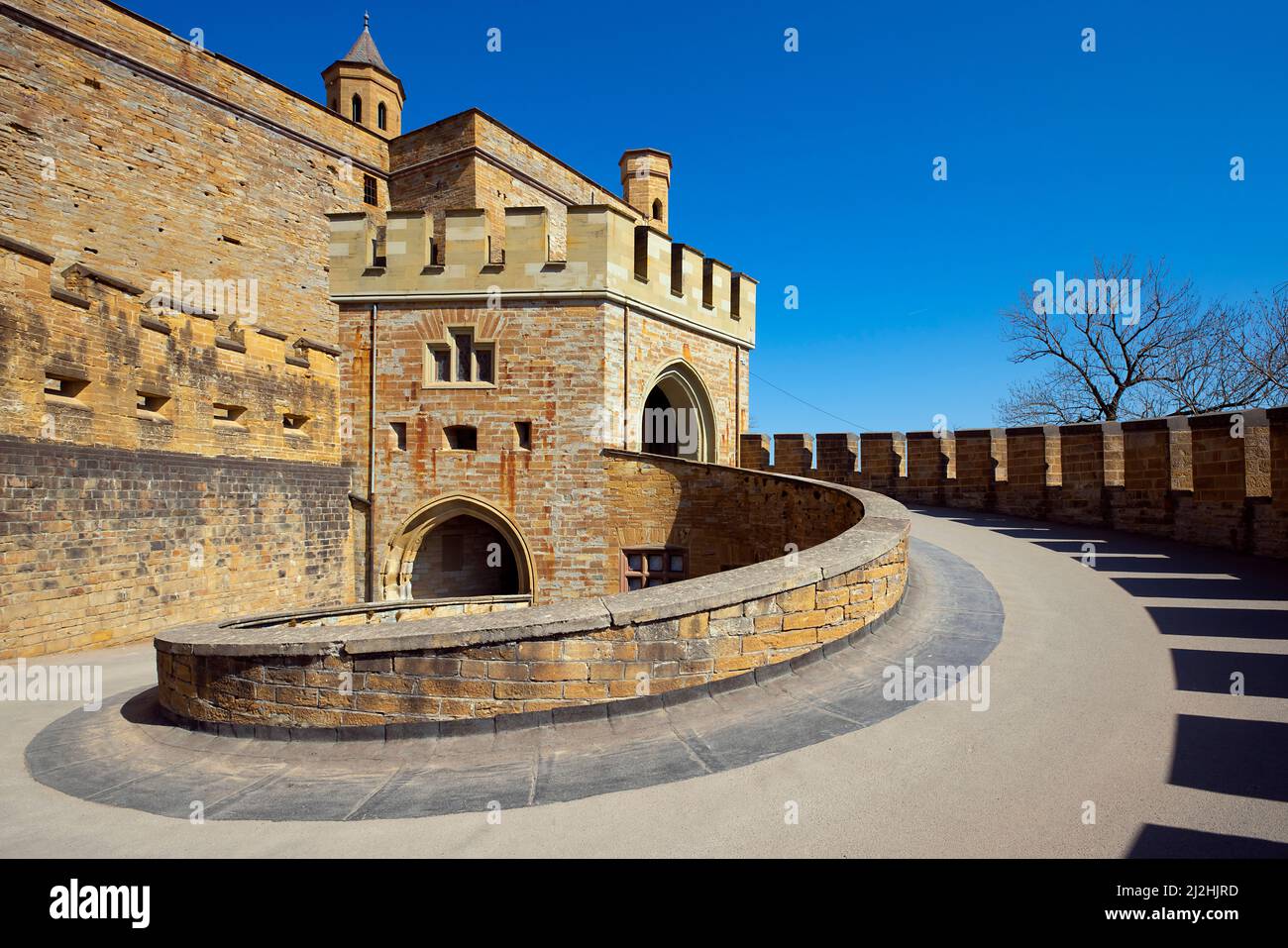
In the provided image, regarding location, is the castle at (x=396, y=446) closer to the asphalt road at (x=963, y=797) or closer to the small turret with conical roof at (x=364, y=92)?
the asphalt road at (x=963, y=797)

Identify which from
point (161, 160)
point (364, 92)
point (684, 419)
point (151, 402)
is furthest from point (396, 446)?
point (364, 92)

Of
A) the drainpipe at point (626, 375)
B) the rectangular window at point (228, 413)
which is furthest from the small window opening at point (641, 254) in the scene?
the rectangular window at point (228, 413)

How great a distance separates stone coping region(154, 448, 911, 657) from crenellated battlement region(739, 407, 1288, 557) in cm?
647

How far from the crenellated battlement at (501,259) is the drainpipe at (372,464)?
2.79 feet

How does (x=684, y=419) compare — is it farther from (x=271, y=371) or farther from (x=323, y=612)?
(x=323, y=612)

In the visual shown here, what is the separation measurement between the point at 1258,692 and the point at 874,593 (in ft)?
6.98

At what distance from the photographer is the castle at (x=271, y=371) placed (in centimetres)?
861

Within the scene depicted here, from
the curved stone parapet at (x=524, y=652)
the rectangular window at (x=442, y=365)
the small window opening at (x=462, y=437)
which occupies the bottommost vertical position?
the curved stone parapet at (x=524, y=652)

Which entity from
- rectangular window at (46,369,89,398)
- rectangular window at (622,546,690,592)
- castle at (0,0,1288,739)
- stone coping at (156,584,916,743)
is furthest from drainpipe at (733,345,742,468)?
rectangular window at (46,369,89,398)

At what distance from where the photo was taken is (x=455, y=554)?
1430cm

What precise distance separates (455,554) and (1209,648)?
12.8 metres

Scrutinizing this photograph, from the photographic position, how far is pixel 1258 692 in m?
3.63

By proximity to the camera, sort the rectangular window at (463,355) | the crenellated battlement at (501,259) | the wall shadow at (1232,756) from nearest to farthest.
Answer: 1. the wall shadow at (1232,756)
2. the crenellated battlement at (501,259)
3. the rectangular window at (463,355)
